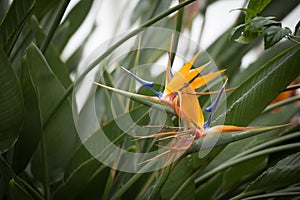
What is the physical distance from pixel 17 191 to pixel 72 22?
0.40 meters

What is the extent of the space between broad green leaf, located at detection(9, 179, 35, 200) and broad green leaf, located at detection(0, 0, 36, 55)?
0.61 feet

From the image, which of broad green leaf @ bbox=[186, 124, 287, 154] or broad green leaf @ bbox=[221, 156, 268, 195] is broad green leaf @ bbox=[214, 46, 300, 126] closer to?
broad green leaf @ bbox=[186, 124, 287, 154]

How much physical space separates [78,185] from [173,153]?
0.19 meters

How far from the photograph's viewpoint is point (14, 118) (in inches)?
22.4

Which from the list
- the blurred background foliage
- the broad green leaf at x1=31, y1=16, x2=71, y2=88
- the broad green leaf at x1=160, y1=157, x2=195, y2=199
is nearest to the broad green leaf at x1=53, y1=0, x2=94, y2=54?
the blurred background foliage

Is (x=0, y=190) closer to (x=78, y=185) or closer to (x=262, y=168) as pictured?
(x=78, y=185)

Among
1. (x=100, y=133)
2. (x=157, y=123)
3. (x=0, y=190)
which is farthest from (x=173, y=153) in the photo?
(x=0, y=190)

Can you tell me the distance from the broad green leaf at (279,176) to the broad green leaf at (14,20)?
0.34 m

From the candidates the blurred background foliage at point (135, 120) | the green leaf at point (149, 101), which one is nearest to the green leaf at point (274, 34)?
the blurred background foliage at point (135, 120)

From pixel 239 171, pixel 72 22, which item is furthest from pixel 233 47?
pixel 72 22

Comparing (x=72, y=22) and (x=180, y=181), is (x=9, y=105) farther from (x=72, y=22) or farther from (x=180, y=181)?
(x=72, y=22)

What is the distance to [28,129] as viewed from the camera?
64cm

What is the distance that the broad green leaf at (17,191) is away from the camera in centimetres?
55

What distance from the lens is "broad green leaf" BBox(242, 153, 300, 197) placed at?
57 cm
